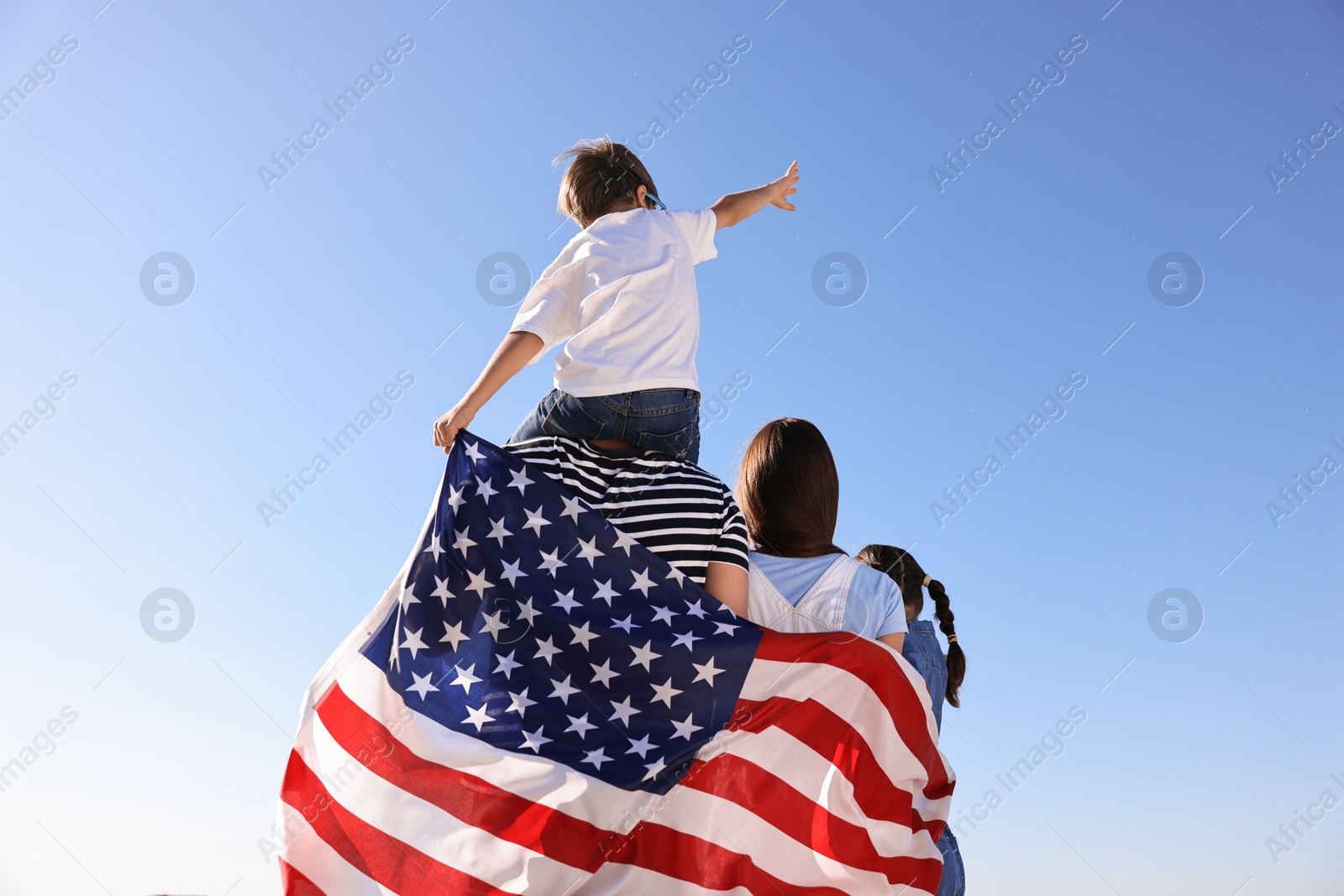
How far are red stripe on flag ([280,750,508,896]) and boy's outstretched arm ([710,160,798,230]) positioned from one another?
3035 mm

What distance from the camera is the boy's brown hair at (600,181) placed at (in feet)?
15.2

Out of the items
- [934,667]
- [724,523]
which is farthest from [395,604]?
[934,667]

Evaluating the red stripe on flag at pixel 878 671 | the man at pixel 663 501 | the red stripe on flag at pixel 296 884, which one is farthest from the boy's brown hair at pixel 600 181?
the red stripe on flag at pixel 296 884

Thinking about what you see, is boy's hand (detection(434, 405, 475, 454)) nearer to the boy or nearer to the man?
the boy

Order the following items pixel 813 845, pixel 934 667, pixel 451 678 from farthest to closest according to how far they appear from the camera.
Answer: pixel 934 667 < pixel 451 678 < pixel 813 845

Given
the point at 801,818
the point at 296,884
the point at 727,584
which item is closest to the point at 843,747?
the point at 801,818

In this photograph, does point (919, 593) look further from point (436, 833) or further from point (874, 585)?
point (436, 833)

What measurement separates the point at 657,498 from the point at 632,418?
36cm

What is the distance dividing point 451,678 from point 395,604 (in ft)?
1.46

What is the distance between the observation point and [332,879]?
3.78 m

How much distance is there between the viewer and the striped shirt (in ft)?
13.2

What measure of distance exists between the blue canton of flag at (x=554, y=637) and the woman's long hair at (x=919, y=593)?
181cm

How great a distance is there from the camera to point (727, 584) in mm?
4000

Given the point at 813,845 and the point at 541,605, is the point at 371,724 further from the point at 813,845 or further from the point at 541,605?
the point at 813,845
